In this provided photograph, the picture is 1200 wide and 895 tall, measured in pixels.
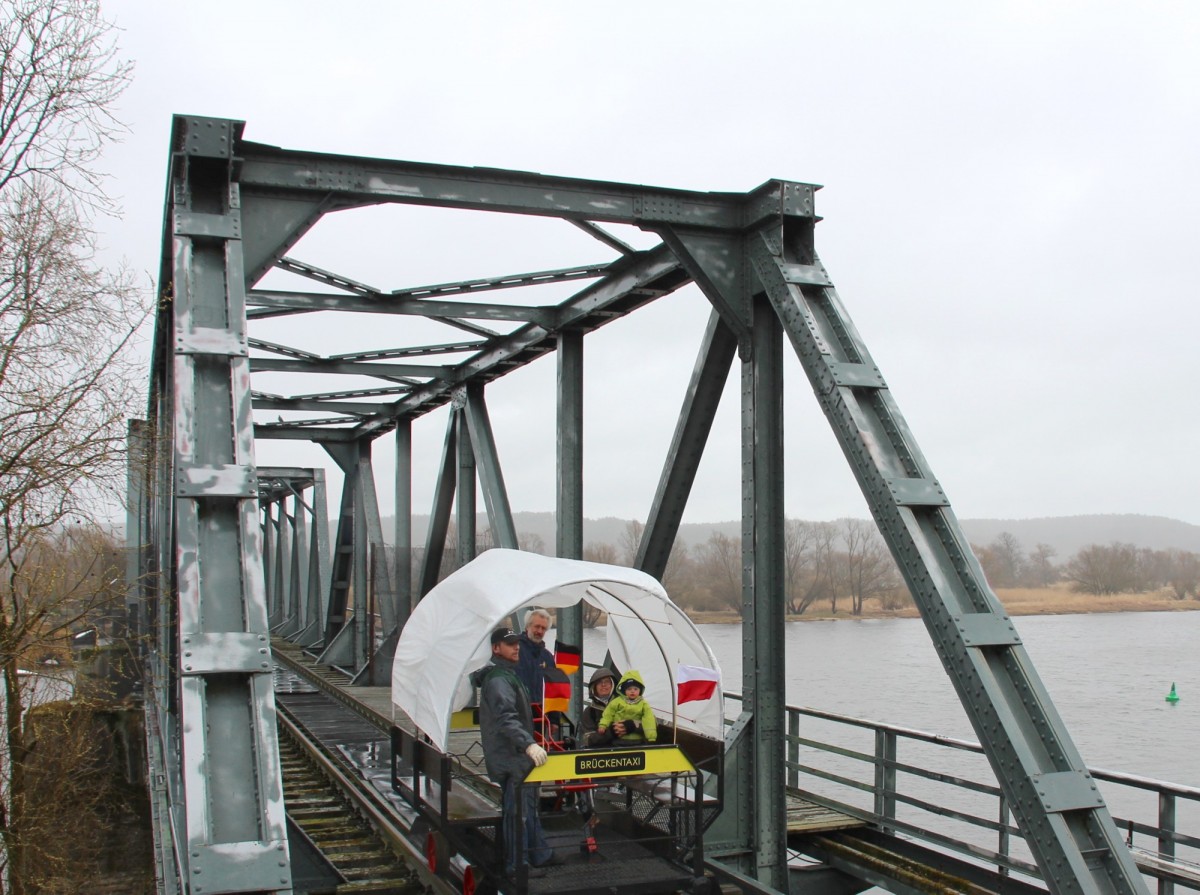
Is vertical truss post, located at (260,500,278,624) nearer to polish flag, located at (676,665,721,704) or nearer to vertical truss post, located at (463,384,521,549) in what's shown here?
vertical truss post, located at (463,384,521,549)

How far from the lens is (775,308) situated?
8922 mm

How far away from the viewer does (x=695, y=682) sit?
9.14 metres

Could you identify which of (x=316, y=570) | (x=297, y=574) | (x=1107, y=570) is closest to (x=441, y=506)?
(x=316, y=570)

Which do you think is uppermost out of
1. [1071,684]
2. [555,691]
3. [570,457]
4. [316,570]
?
[570,457]

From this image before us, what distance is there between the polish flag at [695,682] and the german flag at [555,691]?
996 mm

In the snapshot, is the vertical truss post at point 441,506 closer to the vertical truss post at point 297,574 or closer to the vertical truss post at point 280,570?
the vertical truss post at point 297,574

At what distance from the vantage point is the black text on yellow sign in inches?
285

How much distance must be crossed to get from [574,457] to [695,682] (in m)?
4.58

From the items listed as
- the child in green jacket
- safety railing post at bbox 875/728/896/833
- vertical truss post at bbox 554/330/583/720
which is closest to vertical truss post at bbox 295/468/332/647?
vertical truss post at bbox 554/330/583/720

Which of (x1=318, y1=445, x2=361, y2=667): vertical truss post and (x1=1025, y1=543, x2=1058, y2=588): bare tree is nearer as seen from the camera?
(x1=318, y1=445, x2=361, y2=667): vertical truss post

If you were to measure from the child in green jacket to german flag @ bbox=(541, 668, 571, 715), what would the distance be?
51 centimetres

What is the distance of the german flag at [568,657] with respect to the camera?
11.8m

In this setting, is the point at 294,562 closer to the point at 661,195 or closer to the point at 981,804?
the point at 981,804

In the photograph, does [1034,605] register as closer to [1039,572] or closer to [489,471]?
[1039,572]
